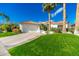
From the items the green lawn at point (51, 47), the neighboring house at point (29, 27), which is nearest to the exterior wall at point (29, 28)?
the neighboring house at point (29, 27)

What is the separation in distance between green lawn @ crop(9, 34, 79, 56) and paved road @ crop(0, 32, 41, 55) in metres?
0.14

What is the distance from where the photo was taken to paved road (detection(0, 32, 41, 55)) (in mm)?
4855

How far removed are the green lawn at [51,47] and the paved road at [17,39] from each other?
0.44 feet

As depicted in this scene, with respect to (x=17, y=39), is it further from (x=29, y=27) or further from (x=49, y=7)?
(x=49, y=7)

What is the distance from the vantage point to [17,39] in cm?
500

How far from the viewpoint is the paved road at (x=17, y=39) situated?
4.86 meters

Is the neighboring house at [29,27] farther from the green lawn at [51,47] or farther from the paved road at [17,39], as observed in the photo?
the green lawn at [51,47]

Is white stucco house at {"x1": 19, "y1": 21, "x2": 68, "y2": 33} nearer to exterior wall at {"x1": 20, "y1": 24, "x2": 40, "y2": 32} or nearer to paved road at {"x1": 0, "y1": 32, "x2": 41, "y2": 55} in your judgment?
exterior wall at {"x1": 20, "y1": 24, "x2": 40, "y2": 32}

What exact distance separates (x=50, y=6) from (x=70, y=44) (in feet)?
3.31

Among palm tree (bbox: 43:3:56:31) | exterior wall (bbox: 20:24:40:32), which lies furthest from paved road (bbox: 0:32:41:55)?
palm tree (bbox: 43:3:56:31)

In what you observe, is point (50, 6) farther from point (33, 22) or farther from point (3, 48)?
point (3, 48)

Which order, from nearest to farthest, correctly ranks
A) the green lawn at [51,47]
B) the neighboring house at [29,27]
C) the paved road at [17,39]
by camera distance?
the green lawn at [51,47]
the paved road at [17,39]
the neighboring house at [29,27]

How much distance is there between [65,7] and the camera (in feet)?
15.9

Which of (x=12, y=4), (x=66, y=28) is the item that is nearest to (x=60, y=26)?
(x=66, y=28)
